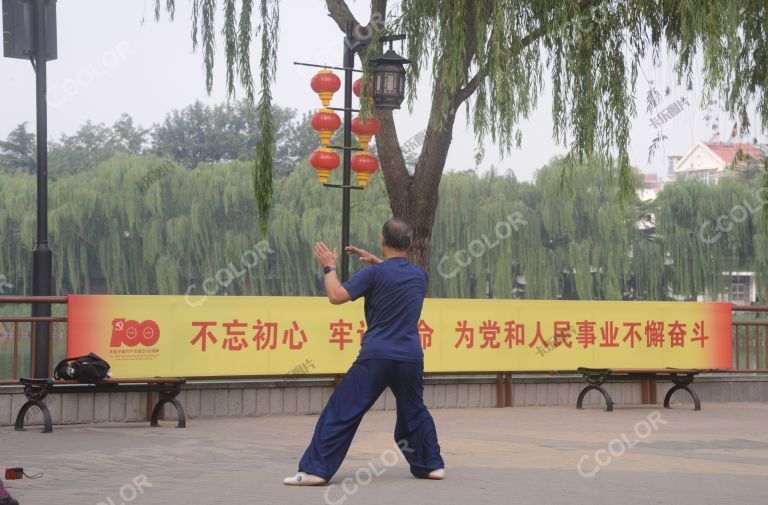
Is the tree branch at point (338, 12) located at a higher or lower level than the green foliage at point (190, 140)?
lower

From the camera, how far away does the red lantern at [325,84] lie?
15.9 m

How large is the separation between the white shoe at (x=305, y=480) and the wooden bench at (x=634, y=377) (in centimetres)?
746

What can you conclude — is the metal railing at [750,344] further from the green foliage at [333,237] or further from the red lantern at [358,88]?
the green foliage at [333,237]

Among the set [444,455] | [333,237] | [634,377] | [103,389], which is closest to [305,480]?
[444,455]

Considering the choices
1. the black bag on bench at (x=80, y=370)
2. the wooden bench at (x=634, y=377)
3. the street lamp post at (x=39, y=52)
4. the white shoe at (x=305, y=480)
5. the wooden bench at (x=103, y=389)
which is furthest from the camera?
the wooden bench at (x=634, y=377)

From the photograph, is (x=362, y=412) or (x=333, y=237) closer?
(x=362, y=412)

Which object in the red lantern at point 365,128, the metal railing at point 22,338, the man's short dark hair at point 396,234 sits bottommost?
the metal railing at point 22,338

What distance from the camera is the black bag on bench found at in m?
11.0

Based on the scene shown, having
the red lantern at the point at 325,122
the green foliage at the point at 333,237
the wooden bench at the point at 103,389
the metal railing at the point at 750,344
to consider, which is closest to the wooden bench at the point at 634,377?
the metal railing at the point at 750,344

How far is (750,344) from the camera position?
53.1 feet

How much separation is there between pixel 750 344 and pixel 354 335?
20.0 ft

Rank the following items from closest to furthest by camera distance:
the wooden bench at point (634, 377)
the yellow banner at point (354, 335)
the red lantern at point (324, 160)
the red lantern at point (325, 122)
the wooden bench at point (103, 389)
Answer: the wooden bench at point (103, 389) < the yellow banner at point (354, 335) < the wooden bench at point (634, 377) < the red lantern at point (325, 122) < the red lantern at point (324, 160)

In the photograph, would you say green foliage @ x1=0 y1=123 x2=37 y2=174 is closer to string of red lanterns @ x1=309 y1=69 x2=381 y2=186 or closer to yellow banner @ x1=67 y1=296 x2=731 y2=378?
string of red lanterns @ x1=309 y1=69 x2=381 y2=186

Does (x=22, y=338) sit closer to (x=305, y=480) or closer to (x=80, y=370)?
(x=80, y=370)
